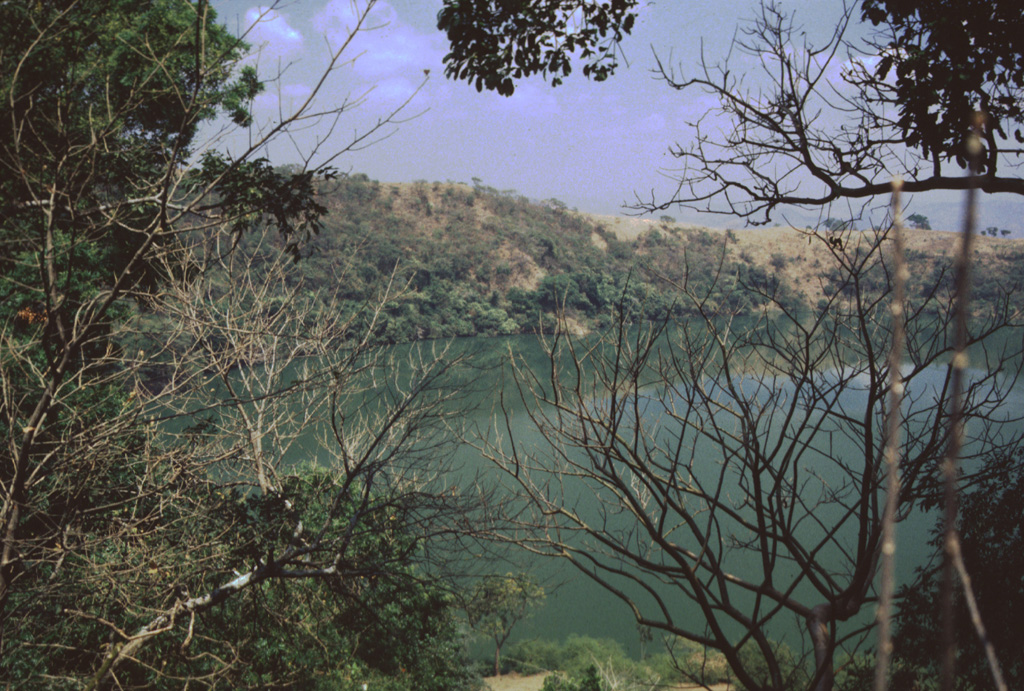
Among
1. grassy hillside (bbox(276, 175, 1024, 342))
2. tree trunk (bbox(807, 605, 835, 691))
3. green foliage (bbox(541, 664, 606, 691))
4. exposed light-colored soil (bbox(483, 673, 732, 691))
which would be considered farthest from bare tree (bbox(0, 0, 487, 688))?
grassy hillside (bbox(276, 175, 1024, 342))

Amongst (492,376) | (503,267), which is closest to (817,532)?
(492,376)

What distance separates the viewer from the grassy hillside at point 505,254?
28031 millimetres

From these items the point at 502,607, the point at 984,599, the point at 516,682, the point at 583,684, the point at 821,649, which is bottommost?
the point at 516,682

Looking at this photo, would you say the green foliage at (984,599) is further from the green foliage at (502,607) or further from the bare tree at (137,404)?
the green foliage at (502,607)

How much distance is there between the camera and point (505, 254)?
4566cm

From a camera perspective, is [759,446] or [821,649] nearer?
[821,649]

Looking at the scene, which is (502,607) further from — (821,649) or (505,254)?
(505,254)

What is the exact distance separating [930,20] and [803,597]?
13.8 m

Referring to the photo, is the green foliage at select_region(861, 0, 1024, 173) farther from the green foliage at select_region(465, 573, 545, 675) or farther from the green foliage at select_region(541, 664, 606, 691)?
the green foliage at select_region(465, 573, 545, 675)

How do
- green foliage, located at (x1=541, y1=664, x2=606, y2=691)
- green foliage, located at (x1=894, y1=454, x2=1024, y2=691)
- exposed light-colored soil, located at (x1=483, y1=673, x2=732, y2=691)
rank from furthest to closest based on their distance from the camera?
1. exposed light-colored soil, located at (x1=483, y1=673, x2=732, y2=691)
2. green foliage, located at (x1=541, y1=664, x2=606, y2=691)
3. green foliage, located at (x1=894, y1=454, x2=1024, y2=691)

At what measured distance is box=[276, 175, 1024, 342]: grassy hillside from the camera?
28.0m

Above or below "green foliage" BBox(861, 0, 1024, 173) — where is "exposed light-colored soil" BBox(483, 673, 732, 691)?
below

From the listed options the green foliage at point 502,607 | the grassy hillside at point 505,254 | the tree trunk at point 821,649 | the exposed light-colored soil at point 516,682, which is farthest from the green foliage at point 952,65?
the grassy hillside at point 505,254

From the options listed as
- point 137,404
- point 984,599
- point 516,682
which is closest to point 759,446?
point 984,599
